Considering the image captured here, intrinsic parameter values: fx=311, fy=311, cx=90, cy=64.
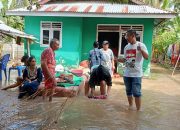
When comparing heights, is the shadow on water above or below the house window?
below

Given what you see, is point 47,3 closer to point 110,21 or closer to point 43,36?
point 43,36

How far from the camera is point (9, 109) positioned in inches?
272

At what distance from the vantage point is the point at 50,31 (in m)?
14.8

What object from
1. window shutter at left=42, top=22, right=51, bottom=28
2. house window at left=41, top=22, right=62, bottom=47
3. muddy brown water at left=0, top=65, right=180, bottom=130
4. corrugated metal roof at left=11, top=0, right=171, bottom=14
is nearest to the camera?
muddy brown water at left=0, top=65, right=180, bottom=130

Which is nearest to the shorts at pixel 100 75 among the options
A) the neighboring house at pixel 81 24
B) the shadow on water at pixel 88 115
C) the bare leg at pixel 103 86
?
the bare leg at pixel 103 86

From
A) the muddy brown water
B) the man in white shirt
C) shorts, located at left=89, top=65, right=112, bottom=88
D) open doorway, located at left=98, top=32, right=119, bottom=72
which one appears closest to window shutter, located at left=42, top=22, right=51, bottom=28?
open doorway, located at left=98, top=32, right=119, bottom=72

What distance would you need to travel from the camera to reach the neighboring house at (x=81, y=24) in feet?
44.8

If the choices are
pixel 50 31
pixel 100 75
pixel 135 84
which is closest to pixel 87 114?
pixel 135 84

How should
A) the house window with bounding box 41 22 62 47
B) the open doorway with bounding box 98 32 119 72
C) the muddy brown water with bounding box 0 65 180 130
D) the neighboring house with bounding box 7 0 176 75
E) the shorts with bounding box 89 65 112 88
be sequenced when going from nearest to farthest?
the muddy brown water with bounding box 0 65 180 130, the shorts with bounding box 89 65 112 88, the neighboring house with bounding box 7 0 176 75, the house window with bounding box 41 22 62 47, the open doorway with bounding box 98 32 119 72

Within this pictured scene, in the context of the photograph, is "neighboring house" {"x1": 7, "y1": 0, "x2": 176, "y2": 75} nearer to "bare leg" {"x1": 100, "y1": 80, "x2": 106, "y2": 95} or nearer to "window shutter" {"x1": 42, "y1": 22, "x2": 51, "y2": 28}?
"window shutter" {"x1": 42, "y1": 22, "x2": 51, "y2": 28}

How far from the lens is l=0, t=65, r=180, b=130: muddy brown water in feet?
19.0

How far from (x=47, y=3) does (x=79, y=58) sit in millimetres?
3790

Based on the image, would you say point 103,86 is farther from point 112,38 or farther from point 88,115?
point 112,38

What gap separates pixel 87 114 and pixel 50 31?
8.71m
